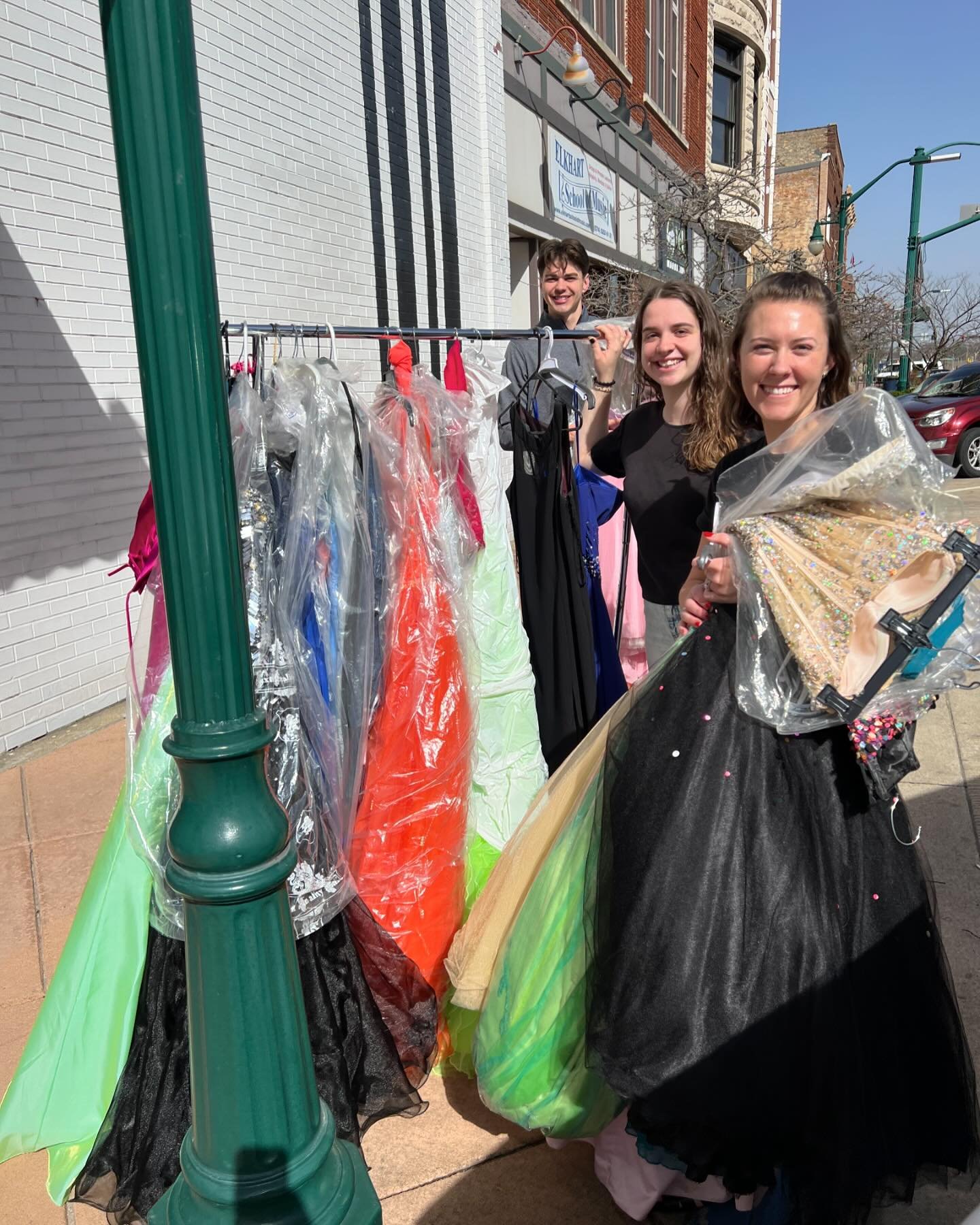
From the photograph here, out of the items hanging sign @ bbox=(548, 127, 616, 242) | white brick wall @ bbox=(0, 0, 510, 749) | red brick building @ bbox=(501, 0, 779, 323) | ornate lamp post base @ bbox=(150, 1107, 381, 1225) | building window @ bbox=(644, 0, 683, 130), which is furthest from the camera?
building window @ bbox=(644, 0, 683, 130)

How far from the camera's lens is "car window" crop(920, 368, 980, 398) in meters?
13.8

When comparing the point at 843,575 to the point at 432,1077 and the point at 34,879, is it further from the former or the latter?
the point at 34,879

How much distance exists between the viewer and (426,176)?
26.8 ft

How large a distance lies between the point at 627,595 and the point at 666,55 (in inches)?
640

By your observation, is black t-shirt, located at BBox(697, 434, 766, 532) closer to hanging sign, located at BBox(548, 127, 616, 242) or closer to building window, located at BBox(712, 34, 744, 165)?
hanging sign, located at BBox(548, 127, 616, 242)

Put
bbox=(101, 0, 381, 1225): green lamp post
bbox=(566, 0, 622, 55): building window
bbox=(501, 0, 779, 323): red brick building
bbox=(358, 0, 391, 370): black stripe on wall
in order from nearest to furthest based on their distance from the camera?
1. bbox=(101, 0, 381, 1225): green lamp post
2. bbox=(358, 0, 391, 370): black stripe on wall
3. bbox=(501, 0, 779, 323): red brick building
4. bbox=(566, 0, 622, 55): building window

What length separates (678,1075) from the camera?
64.9 inches

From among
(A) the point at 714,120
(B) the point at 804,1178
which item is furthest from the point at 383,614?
(A) the point at 714,120

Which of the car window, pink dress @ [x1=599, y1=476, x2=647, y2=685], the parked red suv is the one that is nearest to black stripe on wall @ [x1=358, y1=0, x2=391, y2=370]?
pink dress @ [x1=599, y1=476, x2=647, y2=685]

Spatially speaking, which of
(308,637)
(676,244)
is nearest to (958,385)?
(676,244)

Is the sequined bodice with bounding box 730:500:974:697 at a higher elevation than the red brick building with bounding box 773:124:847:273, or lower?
lower

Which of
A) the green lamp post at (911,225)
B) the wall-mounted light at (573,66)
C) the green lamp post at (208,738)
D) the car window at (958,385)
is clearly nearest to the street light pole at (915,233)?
the green lamp post at (911,225)

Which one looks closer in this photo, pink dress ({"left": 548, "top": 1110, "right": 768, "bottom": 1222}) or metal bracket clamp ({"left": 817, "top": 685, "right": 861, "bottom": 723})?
metal bracket clamp ({"left": 817, "top": 685, "right": 861, "bottom": 723})

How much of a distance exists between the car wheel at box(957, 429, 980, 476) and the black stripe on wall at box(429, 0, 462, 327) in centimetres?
816
